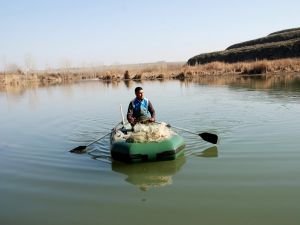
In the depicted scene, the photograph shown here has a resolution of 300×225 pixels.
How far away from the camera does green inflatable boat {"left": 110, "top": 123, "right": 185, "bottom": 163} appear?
848 centimetres

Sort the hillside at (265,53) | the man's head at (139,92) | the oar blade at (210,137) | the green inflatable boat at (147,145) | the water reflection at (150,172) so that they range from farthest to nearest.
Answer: the hillside at (265,53) → the oar blade at (210,137) → the man's head at (139,92) → the green inflatable boat at (147,145) → the water reflection at (150,172)

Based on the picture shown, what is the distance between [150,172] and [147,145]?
54 cm

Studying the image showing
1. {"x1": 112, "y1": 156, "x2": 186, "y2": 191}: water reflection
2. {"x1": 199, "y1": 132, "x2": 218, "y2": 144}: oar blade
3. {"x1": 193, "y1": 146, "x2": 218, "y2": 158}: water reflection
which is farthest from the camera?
{"x1": 199, "y1": 132, "x2": 218, "y2": 144}: oar blade

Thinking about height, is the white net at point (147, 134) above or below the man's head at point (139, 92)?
below

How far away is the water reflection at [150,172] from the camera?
25.3ft

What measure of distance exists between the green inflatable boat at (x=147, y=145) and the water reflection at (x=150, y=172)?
16cm

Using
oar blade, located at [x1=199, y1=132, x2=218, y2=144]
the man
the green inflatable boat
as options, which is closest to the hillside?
oar blade, located at [x1=199, y1=132, x2=218, y2=144]

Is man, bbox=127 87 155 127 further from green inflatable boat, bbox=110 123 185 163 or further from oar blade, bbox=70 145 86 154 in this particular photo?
oar blade, bbox=70 145 86 154

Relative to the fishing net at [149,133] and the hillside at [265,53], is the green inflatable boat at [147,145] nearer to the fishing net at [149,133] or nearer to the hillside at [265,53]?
the fishing net at [149,133]

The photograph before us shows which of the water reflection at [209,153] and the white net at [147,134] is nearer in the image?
the white net at [147,134]

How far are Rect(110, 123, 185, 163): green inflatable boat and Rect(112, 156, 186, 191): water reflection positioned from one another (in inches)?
6.4

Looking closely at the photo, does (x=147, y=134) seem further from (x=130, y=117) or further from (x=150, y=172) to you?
(x=130, y=117)

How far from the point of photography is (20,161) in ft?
32.4

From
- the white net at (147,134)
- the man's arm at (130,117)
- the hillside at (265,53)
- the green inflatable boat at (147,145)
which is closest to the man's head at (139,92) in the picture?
the man's arm at (130,117)
